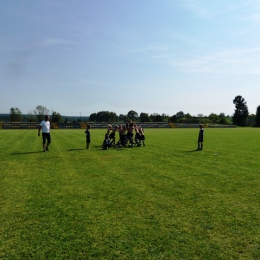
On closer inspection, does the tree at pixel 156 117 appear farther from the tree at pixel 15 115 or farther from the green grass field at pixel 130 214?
the green grass field at pixel 130 214

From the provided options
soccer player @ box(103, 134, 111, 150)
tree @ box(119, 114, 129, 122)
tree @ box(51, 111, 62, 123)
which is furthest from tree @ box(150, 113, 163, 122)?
soccer player @ box(103, 134, 111, 150)

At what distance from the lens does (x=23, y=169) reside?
9.98m

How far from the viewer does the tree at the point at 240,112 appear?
97.6 metres

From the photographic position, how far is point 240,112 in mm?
99125

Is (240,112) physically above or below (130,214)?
above

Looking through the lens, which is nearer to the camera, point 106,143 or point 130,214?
point 130,214

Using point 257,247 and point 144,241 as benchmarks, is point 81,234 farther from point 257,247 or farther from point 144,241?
point 257,247

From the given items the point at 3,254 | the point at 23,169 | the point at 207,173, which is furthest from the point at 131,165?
the point at 3,254

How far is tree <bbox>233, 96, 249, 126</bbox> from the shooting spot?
9756cm

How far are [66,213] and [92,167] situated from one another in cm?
515

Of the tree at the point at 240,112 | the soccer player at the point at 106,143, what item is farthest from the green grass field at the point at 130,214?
the tree at the point at 240,112

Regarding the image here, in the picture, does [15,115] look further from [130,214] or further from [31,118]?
[130,214]

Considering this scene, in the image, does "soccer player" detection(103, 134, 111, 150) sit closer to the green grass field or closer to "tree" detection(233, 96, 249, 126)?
the green grass field

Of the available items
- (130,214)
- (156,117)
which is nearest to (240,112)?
(156,117)
